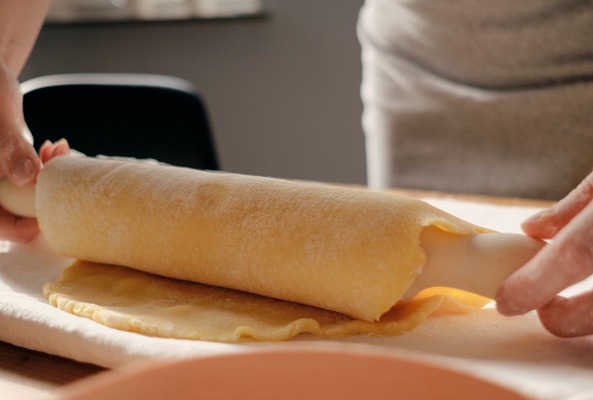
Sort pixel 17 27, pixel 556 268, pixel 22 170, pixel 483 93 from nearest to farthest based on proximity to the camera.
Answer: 1. pixel 556 268
2. pixel 22 170
3. pixel 17 27
4. pixel 483 93

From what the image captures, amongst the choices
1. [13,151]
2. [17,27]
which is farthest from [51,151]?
[17,27]

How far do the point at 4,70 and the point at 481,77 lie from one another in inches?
34.2

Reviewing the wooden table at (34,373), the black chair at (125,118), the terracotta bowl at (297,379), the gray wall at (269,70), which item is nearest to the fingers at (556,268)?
the terracotta bowl at (297,379)

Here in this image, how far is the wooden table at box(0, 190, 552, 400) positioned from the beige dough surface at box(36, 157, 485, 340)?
0.16 ft

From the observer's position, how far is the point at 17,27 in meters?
0.96

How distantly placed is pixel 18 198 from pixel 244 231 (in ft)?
1.12

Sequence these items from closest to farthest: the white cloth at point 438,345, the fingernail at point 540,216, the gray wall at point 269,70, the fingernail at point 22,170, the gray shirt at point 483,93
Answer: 1. the white cloth at point 438,345
2. the fingernail at point 540,216
3. the fingernail at point 22,170
4. the gray shirt at point 483,93
5. the gray wall at point 269,70

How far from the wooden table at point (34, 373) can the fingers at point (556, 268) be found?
0.35 metres

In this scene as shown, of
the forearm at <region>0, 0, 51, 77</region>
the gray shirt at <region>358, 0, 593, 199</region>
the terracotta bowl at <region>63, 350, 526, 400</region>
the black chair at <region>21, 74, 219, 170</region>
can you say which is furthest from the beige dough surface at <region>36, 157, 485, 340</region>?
the black chair at <region>21, 74, 219, 170</region>

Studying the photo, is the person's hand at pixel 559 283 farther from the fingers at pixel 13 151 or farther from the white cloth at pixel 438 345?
the fingers at pixel 13 151

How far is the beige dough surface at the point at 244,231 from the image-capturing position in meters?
0.52

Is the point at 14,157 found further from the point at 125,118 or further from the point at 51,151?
the point at 125,118

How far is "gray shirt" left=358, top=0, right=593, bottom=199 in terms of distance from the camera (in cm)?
112

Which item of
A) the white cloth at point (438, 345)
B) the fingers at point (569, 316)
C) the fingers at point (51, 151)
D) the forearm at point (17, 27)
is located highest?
the forearm at point (17, 27)
